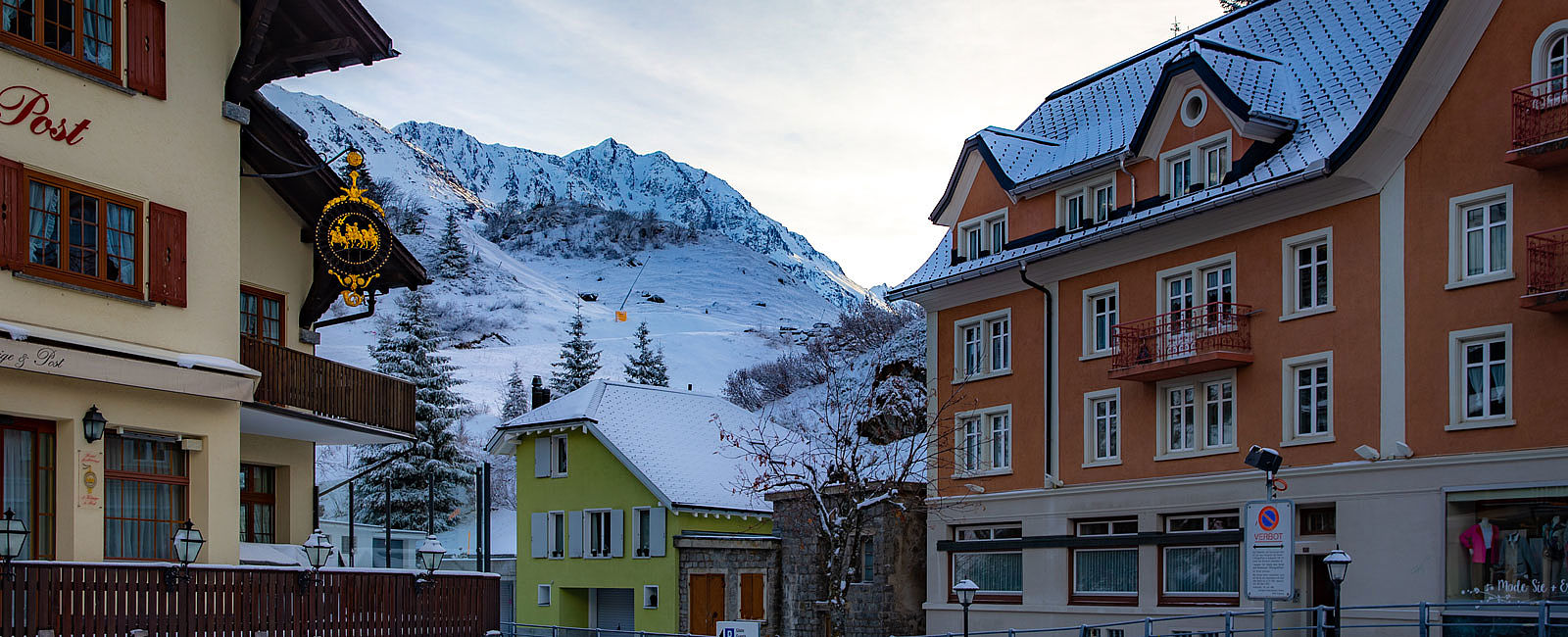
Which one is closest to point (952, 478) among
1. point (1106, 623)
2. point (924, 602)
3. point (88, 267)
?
point (924, 602)

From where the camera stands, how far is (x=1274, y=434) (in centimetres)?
2914

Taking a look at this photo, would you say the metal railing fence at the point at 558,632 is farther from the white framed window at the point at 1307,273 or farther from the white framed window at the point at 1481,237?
the white framed window at the point at 1481,237

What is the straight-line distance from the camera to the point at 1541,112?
954 inches

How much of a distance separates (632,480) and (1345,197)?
82.2 ft

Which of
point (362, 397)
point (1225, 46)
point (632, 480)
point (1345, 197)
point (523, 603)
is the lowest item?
point (523, 603)

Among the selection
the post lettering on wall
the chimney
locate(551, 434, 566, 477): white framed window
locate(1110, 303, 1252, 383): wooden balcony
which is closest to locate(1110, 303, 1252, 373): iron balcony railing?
locate(1110, 303, 1252, 383): wooden balcony

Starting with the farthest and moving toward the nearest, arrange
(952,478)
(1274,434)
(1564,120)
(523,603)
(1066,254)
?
1. (523,603)
2. (952,478)
3. (1066,254)
4. (1274,434)
5. (1564,120)

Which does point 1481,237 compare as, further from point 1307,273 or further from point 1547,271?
point 1307,273

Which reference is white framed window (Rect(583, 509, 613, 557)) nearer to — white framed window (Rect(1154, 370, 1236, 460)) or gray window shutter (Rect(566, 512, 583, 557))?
gray window shutter (Rect(566, 512, 583, 557))

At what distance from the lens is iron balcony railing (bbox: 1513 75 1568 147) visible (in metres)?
24.0

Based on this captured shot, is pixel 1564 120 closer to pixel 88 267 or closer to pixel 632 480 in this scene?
pixel 88 267

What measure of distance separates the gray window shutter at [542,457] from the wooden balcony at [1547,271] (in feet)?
107

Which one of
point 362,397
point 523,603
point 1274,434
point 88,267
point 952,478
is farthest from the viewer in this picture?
point 523,603

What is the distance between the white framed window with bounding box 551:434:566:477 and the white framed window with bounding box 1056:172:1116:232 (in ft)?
68.0
